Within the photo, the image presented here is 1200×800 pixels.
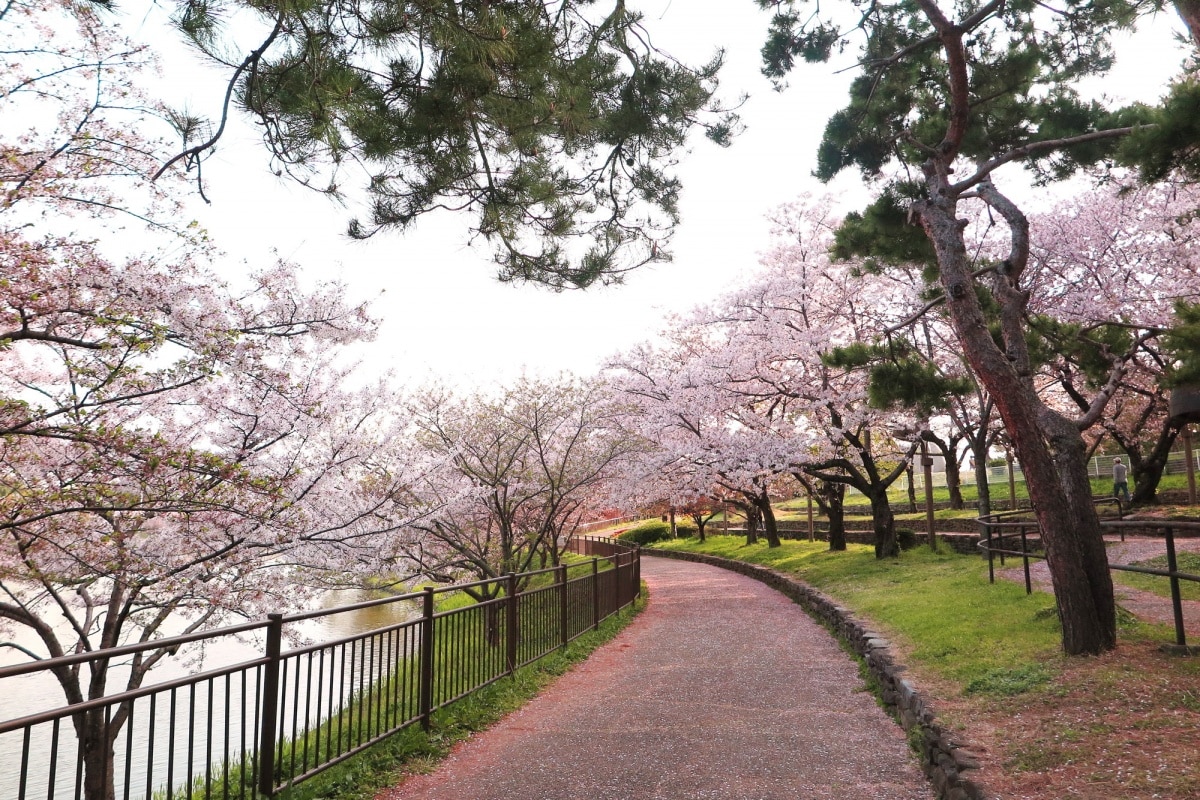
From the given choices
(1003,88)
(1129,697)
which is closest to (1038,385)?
(1003,88)

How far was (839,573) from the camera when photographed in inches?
552

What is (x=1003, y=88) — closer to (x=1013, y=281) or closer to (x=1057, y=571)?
(x=1013, y=281)

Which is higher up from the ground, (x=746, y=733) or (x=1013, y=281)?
(x=1013, y=281)

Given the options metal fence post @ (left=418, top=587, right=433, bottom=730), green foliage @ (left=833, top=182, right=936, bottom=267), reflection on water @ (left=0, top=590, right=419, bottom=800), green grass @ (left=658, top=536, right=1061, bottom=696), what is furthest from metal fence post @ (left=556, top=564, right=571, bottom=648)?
green foliage @ (left=833, top=182, right=936, bottom=267)

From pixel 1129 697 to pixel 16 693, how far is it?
13.8 m

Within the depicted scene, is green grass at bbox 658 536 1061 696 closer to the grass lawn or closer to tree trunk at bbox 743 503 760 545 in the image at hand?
the grass lawn

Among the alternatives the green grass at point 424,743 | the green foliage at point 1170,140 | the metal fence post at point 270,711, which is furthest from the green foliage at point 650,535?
the metal fence post at point 270,711

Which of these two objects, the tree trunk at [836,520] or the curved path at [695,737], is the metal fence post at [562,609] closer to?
the curved path at [695,737]

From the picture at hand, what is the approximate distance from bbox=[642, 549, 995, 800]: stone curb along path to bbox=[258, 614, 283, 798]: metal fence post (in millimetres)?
3517

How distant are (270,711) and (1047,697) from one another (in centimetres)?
476

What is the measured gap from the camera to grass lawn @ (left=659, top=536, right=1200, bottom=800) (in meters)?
3.46

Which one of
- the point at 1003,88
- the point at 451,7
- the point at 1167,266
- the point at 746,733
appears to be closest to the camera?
the point at 451,7

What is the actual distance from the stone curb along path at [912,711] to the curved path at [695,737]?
0.13m

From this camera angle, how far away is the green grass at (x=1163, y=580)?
326 inches
